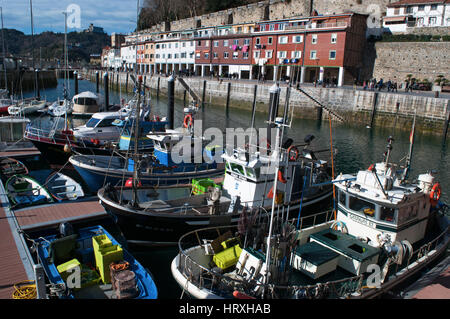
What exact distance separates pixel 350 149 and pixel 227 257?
68.0 ft

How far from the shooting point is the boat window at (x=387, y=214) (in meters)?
9.18

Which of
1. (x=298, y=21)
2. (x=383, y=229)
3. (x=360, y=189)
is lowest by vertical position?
(x=383, y=229)

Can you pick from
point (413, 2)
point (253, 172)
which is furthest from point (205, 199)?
point (413, 2)

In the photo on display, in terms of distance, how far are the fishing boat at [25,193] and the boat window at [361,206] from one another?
11184 millimetres

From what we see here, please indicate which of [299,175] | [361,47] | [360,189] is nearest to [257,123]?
[361,47]

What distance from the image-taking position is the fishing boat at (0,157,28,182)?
17.1m

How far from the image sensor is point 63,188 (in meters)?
15.7

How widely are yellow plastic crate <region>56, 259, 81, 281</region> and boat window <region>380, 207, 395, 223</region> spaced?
317 inches

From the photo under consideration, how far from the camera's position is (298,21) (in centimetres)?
5028

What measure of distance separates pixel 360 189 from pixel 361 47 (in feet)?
145

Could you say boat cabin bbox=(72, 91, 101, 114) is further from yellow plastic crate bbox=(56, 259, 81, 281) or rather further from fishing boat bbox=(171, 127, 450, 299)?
fishing boat bbox=(171, 127, 450, 299)

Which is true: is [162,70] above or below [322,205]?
above

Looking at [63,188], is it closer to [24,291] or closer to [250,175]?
[24,291]
